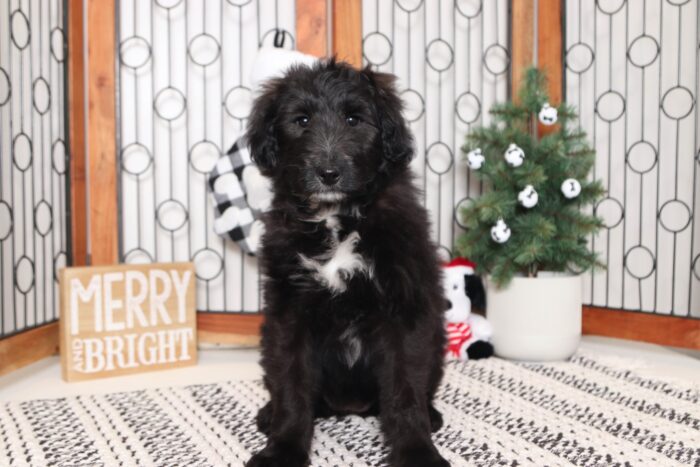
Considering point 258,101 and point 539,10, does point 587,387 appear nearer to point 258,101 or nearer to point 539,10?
point 258,101

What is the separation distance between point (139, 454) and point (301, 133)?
0.96 m

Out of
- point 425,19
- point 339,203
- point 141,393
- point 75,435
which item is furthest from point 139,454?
point 425,19

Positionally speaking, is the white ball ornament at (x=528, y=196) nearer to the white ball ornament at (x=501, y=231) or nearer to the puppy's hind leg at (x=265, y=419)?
the white ball ornament at (x=501, y=231)

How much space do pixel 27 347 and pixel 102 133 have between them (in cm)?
97

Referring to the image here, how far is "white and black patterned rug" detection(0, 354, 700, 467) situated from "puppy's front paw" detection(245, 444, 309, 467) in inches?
4.8

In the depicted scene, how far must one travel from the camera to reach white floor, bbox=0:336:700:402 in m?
2.48

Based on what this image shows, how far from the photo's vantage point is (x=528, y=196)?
8.89ft

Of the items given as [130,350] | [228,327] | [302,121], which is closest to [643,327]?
[228,327]

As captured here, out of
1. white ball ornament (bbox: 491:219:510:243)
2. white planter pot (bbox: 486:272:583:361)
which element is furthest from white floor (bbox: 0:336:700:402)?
white ball ornament (bbox: 491:219:510:243)

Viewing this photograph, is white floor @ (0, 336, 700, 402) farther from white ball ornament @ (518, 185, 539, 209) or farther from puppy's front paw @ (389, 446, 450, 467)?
puppy's front paw @ (389, 446, 450, 467)

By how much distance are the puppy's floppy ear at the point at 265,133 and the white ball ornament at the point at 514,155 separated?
1.22m

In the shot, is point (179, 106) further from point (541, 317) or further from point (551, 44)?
point (541, 317)

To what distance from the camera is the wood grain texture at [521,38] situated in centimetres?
306

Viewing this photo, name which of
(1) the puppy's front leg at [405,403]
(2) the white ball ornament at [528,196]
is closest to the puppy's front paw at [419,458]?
(1) the puppy's front leg at [405,403]
